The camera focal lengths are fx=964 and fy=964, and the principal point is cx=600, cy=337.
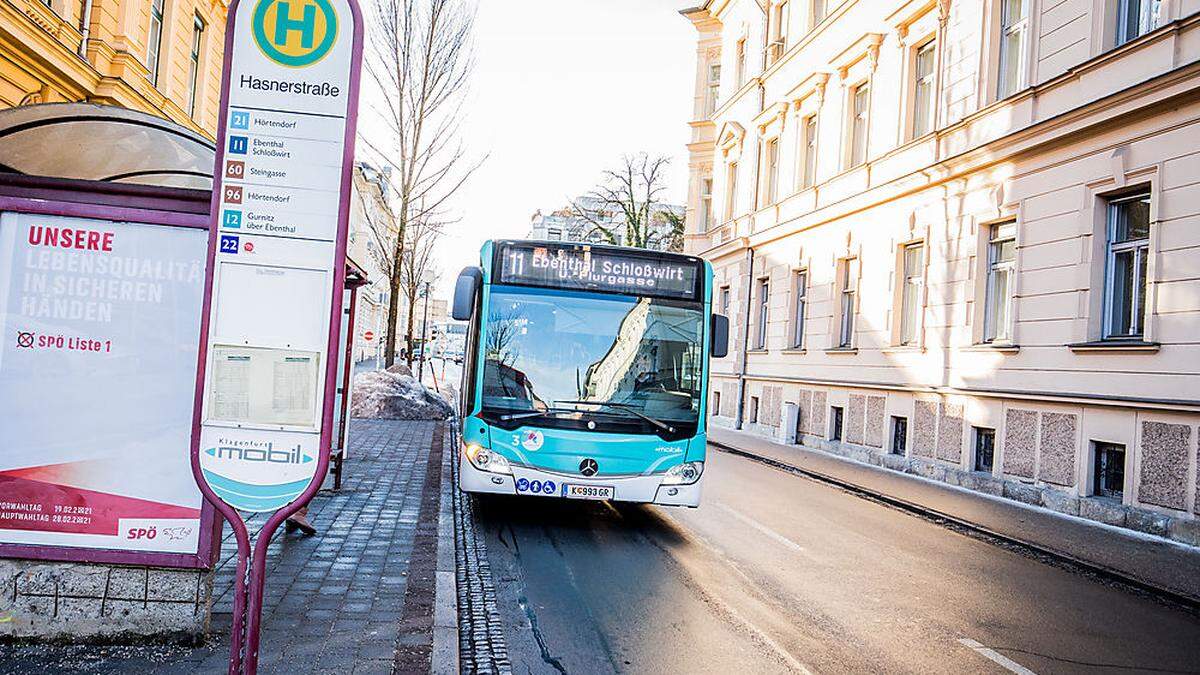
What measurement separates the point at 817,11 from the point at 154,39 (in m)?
17.3

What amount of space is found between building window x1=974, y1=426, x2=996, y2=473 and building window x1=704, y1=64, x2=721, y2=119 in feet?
81.7

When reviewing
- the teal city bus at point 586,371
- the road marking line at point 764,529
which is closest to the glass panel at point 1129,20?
the teal city bus at point 586,371

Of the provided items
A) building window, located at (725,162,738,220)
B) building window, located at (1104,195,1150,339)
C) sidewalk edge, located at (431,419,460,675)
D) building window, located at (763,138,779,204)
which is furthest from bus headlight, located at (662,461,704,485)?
building window, located at (725,162,738,220)

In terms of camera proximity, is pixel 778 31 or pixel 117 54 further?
pixel 778 31

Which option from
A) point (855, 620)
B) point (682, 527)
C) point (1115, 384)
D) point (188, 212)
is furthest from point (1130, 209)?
point (188, 212)

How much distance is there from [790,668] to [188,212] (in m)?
4.37

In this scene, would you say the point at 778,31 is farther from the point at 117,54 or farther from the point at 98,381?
the point at 98,381

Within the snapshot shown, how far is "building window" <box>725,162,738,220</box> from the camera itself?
33.8 m

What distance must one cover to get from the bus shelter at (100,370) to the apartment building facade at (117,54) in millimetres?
9701

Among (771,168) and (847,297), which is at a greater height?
(771,168)

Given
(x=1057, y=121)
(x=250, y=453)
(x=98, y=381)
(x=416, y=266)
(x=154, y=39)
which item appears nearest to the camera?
(x=250, y=453)

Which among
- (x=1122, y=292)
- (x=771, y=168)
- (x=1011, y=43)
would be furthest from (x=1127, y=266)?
(x=771, y=168)

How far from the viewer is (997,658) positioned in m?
6.29

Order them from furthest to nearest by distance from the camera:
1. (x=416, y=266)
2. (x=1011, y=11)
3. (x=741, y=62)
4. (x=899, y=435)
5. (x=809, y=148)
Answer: (x=741, y=62)
(x=416, y=266)
(x=809, y=148)
(x=899, y=435)
(x=1011, y=11)
